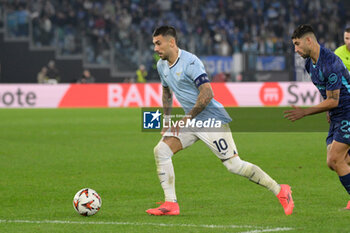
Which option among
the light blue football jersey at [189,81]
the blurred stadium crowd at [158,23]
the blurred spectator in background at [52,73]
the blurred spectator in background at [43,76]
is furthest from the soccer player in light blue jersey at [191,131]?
the blurred spectator in background at [43,76]

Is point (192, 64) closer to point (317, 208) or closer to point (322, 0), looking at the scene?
point (317, 208)

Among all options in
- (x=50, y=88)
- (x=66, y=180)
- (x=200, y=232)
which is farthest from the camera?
(x=50, y=88)

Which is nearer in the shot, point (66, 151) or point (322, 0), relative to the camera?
point (66, 151)

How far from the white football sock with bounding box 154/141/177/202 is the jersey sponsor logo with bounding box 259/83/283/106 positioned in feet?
74.6

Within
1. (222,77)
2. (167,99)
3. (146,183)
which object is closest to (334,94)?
(167,99)

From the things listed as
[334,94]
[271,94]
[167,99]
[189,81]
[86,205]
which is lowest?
[86,205]

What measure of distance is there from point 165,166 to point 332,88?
6.79 feet

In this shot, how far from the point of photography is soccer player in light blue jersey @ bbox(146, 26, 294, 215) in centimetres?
821

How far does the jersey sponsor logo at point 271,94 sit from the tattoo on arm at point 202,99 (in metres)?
22.9

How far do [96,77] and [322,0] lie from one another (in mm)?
14773

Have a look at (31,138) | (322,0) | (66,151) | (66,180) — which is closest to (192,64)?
(66,180)

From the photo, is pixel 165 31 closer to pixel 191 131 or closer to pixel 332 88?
pixel 191 131

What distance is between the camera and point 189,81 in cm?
834

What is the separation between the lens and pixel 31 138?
1942 cm
